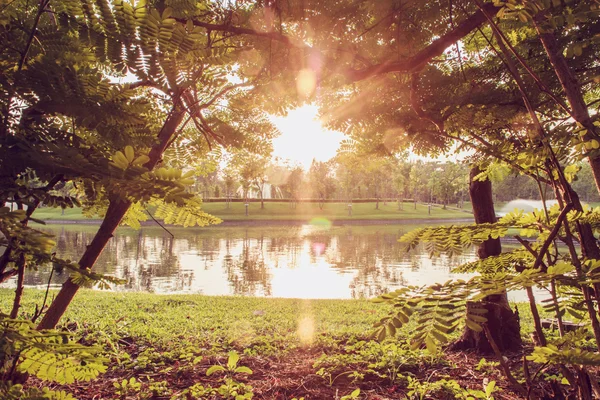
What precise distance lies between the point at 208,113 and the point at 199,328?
11.6 feet

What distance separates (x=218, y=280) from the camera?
13.1 meters

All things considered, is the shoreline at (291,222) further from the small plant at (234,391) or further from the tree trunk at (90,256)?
the tree trunk at (90,256)

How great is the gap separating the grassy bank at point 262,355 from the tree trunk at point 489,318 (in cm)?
26

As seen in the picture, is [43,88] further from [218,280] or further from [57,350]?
[218,280]

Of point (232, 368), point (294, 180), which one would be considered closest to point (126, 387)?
point (232, 368)

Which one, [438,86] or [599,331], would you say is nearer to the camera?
[599,331]

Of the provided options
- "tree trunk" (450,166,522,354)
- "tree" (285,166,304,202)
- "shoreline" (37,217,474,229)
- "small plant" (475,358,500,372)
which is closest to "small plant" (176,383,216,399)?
"small plant" (475,358,500,372)

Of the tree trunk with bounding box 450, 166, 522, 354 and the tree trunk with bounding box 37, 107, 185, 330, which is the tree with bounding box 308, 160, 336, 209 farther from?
the tree trunk with bounding box 37, 107, 185, 330

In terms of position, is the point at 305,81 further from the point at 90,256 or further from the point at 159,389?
the point at 159,389

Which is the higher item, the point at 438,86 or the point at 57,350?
the point at 438,86

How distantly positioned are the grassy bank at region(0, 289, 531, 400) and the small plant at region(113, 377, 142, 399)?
13 millimetres

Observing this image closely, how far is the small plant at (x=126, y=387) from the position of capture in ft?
10.9

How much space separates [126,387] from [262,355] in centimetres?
171

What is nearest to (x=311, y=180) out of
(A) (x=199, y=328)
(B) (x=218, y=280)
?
(B) (x=218, y=280)
